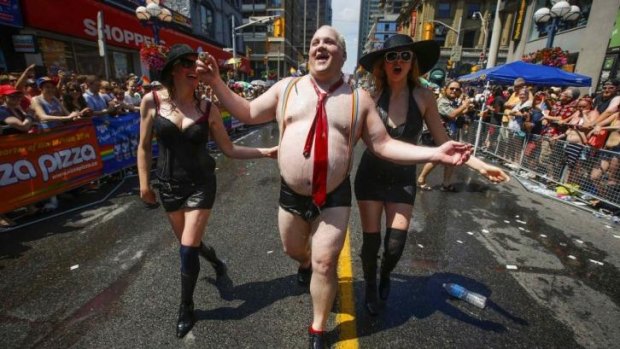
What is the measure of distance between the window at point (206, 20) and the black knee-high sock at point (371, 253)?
3169 centimetres

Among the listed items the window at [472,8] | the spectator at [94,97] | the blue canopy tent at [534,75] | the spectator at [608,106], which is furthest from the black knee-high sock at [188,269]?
the window at [472,8]

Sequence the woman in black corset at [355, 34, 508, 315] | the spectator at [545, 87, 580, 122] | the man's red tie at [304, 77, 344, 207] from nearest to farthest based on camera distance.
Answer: the man's red tie at [304, 77, 344, 207], the woman in black corset at [355, 34, 508, 315], the spectator at [545, 87, 580, 122]

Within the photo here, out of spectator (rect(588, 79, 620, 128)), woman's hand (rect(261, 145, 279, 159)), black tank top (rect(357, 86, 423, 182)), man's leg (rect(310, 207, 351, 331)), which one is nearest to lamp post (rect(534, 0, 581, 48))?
spectator (rect(588, 79, 620, 128))

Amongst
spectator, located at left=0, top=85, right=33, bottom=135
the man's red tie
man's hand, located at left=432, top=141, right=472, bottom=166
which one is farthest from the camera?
spectator, located at left=0, top=85, right=33, bottom=135

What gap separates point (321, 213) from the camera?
7.40 ft

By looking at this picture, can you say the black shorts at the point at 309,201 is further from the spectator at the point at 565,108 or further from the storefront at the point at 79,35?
the storefront at the point at 79,35

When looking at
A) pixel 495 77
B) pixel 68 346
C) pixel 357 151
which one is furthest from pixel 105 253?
pixel 495 77

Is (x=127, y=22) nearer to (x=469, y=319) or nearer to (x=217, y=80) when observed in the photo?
→ (x=217, y=80)

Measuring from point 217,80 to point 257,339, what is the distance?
6.25 ft

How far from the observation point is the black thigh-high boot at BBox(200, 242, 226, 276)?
2977mm

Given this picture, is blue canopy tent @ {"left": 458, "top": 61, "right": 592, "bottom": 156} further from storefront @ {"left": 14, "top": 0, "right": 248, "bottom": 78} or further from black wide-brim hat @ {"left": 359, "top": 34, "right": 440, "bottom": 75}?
storefront @ {"left": 14, "top": 0, "right": 248, "bottom": 78}

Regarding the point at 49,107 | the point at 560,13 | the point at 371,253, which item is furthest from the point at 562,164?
the point at 49,107

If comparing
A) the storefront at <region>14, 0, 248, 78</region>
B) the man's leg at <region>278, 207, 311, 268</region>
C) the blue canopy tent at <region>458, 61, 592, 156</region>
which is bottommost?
Result: the man's leg at <region>278, 207, 311, 268</region>

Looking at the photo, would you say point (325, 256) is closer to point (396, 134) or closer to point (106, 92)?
point (396, 134)
